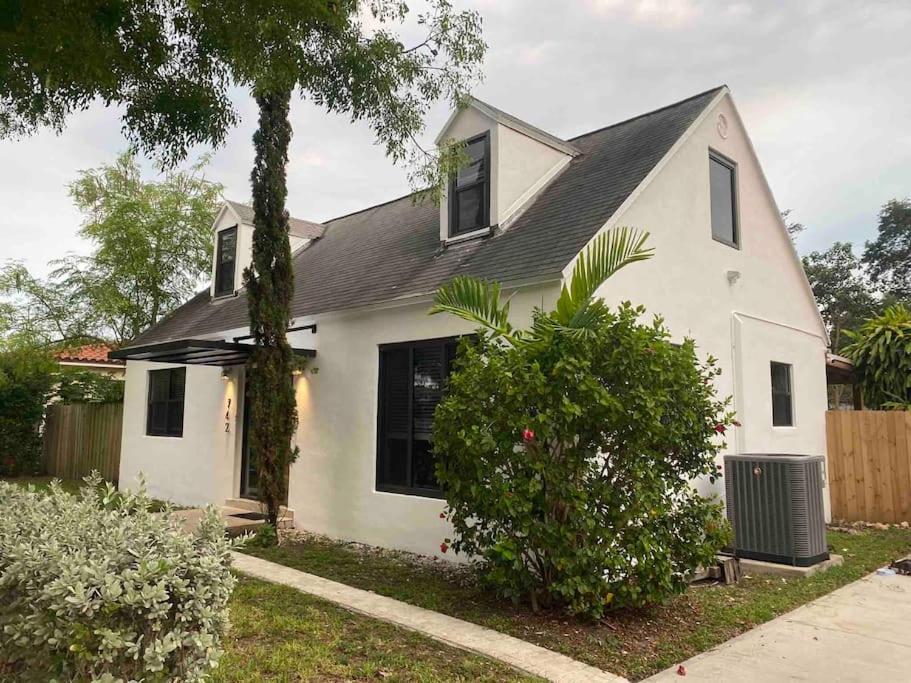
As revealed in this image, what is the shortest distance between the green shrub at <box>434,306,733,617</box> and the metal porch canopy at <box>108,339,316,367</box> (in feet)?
14.1

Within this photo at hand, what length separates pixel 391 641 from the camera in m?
4.69

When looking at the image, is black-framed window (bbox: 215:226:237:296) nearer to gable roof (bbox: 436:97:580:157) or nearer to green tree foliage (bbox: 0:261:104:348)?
gable roof (bbox: 436:97:580:157)

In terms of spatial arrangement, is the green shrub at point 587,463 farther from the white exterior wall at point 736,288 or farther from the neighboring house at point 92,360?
the neighboring house at point 92,360

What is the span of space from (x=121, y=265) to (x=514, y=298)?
1575cm

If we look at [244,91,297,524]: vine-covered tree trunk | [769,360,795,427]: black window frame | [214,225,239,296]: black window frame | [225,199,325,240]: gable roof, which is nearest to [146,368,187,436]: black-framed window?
[214,225,239,296]: black window frame

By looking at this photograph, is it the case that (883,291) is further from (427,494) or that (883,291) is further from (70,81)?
(70,81)

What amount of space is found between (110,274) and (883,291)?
3335 centimetres

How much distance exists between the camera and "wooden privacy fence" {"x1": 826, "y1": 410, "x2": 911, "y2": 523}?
9969 mm

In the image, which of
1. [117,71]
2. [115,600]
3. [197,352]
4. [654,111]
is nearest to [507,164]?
[654,111]

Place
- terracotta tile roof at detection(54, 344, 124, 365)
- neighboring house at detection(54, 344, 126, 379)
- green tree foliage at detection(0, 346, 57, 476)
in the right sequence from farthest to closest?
neighboring house at detection(54, 344, 126, 379)
terracotta tile roof at detection(54, 344, 124, 365)
green tree foliage at detection(0, 346, 57, 476)

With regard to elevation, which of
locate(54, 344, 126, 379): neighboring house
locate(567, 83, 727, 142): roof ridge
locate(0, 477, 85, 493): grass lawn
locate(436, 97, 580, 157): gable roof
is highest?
locate(567, 83, 727, 142): roof ridge

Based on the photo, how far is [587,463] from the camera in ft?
17.3

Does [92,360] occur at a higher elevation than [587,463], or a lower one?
higher

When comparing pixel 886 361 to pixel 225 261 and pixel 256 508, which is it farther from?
pixel 225 261
